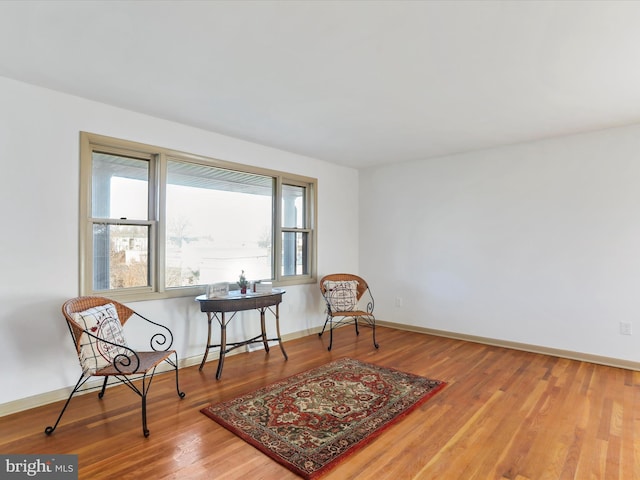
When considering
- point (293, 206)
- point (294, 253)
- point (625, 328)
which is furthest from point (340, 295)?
point (625, 328)

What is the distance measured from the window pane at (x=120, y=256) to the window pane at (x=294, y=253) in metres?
1.83

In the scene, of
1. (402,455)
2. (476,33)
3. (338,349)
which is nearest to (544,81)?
(476,33)

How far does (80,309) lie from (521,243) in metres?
4.63

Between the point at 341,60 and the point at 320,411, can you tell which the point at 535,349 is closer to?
the point at 320,411

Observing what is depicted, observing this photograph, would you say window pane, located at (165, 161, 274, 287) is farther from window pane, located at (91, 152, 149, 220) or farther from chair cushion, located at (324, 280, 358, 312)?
chair cushion, located at (324, 280, 358, 312)

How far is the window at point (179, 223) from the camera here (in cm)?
310

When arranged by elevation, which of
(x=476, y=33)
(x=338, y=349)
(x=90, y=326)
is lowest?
(x=338, y=349)

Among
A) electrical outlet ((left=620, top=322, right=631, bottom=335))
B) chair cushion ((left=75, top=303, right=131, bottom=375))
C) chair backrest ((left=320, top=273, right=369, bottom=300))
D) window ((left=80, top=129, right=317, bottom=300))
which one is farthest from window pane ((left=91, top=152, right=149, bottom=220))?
electrical outlet ((left=620, top=322, right=631, bottom=335))

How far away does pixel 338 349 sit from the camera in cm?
419

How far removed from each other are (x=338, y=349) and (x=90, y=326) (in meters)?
2.67

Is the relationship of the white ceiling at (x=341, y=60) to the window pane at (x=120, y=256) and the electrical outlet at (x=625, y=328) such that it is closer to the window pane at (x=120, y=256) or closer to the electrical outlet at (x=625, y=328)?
the window pane at (x=120, y=256)

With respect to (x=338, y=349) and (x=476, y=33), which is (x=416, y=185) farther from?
(x=476, y=33)

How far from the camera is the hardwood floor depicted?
1.93 m

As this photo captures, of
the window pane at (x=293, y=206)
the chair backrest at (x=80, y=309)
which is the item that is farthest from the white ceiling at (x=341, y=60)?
the chair backrest at (x=80, y=309)
